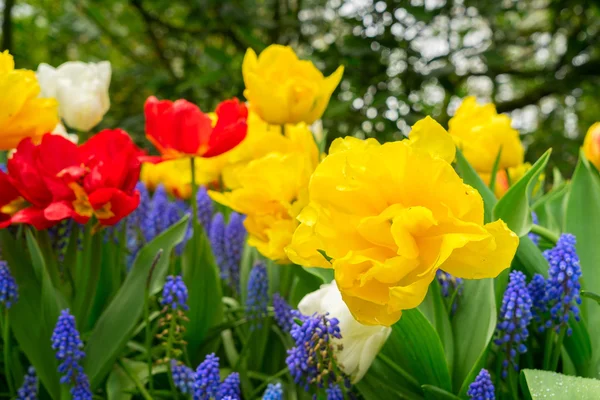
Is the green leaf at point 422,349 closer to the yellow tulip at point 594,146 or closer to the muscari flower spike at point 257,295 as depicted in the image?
the muscari flower spike at point 257,295

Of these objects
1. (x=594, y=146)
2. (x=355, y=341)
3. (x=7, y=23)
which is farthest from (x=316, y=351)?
(x=7, y=23)

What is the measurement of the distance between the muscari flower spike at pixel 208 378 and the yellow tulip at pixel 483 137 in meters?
0.51

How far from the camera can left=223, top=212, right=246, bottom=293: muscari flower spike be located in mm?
990

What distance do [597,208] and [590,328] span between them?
0.15 m

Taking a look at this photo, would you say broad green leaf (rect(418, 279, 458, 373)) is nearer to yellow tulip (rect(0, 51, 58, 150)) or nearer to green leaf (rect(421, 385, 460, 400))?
green leaf (rect(421, 385, 460, 400))

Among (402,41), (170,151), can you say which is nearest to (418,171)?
(170,151)

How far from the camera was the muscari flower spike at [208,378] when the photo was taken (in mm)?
585

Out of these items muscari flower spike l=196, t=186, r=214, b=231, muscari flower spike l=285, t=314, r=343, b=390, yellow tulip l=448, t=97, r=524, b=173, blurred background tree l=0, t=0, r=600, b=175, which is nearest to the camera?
muscari flower spike l=285, t=314, r=343, b=390

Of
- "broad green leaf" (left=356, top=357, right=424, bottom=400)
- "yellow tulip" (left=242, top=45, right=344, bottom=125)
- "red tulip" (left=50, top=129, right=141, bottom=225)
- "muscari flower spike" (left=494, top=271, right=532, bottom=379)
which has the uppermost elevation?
"yellow tulip" (left=242, top=45, right=344, bottom=125)

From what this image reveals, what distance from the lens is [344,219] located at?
48cm

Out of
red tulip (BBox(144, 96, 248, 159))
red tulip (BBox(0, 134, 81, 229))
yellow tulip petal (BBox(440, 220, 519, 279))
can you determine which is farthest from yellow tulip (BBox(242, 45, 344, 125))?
Answer: yellow tulip petal (BBox(440, 220, 519, 279))

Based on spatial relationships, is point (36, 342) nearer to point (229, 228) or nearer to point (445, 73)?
point (229, 228)

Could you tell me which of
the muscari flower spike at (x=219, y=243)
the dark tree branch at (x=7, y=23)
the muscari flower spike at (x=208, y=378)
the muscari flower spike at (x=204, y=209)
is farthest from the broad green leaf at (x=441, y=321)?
the dark tree branch at (x=7, y=23)

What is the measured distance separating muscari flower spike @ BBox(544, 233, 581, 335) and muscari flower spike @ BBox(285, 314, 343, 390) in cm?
21
